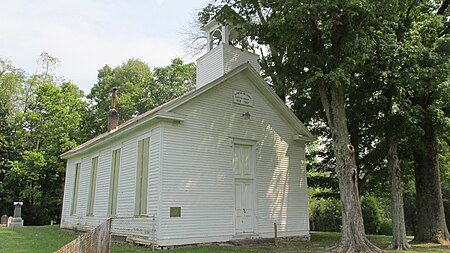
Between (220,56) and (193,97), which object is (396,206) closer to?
(193,97)

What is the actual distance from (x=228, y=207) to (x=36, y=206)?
2619cm

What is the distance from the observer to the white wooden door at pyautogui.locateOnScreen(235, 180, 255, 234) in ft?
45.4

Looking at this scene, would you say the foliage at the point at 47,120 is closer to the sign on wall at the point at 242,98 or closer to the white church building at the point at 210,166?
the white church building at the point at 210,166

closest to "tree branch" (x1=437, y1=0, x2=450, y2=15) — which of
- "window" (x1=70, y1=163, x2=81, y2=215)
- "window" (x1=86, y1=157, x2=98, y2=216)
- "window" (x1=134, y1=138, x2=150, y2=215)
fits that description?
"window" (x1=134, y1=138, x2=150, y2=215)

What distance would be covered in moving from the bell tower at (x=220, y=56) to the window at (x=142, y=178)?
16.2ft

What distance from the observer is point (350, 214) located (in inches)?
478

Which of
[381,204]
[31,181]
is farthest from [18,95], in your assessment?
[381,204]

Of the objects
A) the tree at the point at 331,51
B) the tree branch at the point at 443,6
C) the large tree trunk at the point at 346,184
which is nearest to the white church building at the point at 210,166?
the tree at the point at 331,51

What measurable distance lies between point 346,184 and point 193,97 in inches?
244

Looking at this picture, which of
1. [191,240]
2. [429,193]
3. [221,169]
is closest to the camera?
[191,240]

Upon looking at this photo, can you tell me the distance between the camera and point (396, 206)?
13.3 metres

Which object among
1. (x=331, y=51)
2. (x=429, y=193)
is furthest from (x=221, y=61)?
(x=429, y=193)

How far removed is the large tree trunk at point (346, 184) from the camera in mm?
11797

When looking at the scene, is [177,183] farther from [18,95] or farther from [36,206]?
[18,95]
